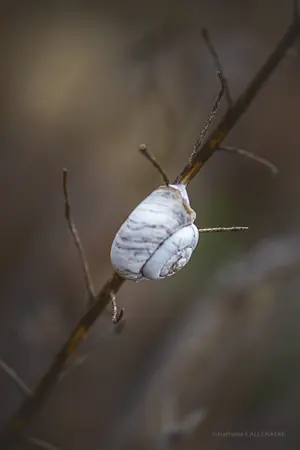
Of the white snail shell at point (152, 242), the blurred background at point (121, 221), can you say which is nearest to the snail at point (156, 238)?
the white snail shell at point (152, 242)

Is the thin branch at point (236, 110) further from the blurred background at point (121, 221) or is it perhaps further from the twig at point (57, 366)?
the blurred background at point (121, 221)

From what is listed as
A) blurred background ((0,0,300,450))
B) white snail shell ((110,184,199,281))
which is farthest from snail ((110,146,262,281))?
blurred background ((0,0,300,450))

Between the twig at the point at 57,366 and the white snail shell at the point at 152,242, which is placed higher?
the white snail shell at the point at 152,242

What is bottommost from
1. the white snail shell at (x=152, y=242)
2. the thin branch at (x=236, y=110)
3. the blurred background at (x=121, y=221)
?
the blurred background at (x=121, y=221)

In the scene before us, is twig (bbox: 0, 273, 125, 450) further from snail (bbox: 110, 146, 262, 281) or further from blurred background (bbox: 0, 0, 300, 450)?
blurred background (bbox: 0, 0, 300, 450)

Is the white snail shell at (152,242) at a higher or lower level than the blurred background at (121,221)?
higher

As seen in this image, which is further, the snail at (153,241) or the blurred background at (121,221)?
the blurred background at (121,221)

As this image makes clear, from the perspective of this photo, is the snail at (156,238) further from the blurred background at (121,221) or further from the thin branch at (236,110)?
the blurred background at (121,221)
